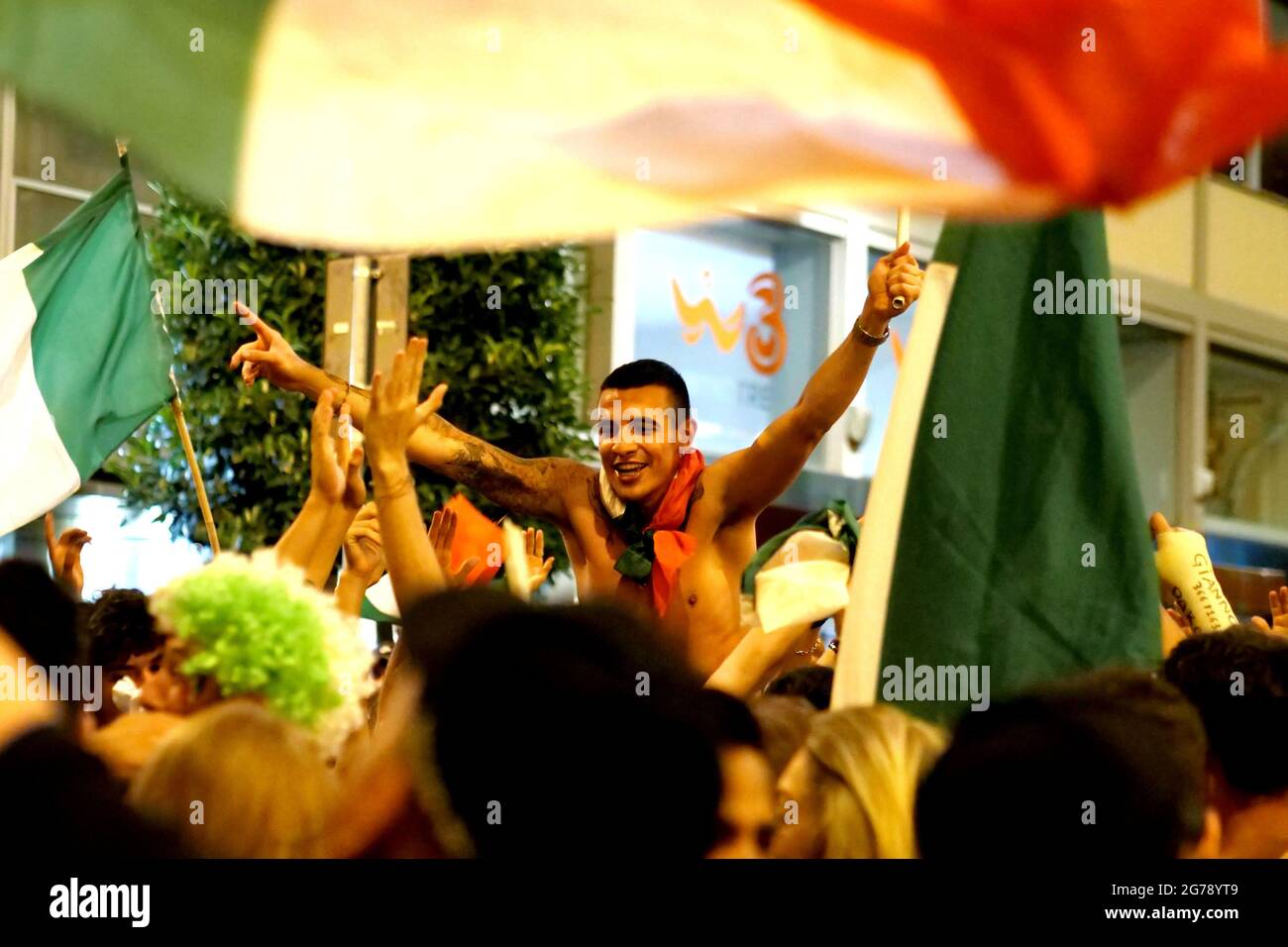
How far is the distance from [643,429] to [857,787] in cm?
247

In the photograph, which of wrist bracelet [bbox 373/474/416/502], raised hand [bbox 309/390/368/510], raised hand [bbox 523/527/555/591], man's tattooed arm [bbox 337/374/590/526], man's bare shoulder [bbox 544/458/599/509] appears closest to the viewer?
wrist bracelet [bbox 373/474/416/502]

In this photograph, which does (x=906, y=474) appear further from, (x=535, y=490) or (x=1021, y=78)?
(x=535, y=490)

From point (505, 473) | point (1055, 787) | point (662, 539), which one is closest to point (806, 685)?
point (662, 539)

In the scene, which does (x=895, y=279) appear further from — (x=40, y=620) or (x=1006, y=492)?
(x=40, y=620)

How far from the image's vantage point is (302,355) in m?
9.56

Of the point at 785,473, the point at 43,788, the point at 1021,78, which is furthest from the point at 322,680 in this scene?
the point at 785,473

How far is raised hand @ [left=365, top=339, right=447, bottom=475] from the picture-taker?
3.58 metres

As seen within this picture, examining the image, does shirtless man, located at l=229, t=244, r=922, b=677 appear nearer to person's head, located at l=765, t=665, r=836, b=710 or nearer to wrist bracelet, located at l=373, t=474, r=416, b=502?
person's head, located at l=765, t=665, r=836, b=710

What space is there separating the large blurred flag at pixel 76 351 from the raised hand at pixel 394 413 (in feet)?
8.73

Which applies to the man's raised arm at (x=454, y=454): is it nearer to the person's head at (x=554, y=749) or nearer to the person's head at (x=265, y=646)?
the person's head at (x=265, y=646)

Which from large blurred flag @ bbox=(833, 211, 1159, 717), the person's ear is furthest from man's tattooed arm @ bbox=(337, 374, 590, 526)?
the person's ear

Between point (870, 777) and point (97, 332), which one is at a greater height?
point (97, 332)

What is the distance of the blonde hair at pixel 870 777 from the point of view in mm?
2750
